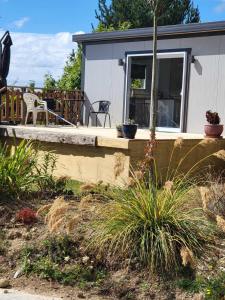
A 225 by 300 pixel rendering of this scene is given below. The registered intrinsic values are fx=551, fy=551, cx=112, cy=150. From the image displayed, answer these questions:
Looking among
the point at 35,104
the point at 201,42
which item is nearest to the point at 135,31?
the point at 201,42

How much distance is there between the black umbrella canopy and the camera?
11867 millimetres

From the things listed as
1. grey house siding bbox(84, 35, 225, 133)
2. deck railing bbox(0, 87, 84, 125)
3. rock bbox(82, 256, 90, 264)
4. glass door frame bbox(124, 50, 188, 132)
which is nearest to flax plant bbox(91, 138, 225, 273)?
rock bbox(82, 256, 90, 264)

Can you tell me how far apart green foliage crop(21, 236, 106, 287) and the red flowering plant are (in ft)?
2.12

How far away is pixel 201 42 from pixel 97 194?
24.7 ft

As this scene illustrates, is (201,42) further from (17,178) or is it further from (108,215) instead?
(108,215)

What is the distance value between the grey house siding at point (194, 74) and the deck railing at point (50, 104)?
976 millimetres

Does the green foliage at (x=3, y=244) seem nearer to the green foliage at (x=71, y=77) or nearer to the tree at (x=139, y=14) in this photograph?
the green foliage at (x=71, y=77)

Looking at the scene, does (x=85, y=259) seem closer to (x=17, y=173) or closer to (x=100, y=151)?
(x=17, y=173)

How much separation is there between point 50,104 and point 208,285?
10.3 metres

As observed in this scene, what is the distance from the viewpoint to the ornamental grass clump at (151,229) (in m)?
4.46

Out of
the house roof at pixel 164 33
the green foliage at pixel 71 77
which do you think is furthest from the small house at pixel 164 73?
the green foliage at pixel 71 77

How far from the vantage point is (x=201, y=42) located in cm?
1205

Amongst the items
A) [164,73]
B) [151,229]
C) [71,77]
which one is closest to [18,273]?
[151,229]

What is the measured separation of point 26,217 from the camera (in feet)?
18.0
